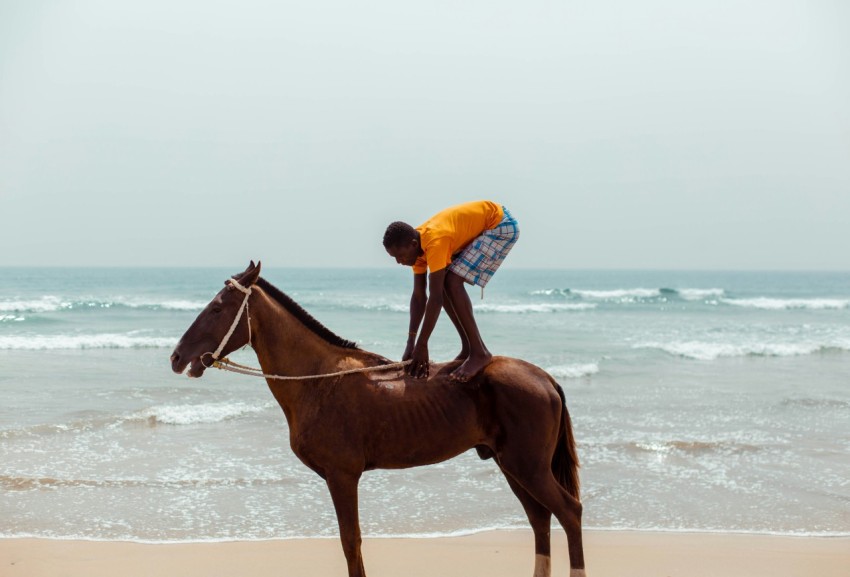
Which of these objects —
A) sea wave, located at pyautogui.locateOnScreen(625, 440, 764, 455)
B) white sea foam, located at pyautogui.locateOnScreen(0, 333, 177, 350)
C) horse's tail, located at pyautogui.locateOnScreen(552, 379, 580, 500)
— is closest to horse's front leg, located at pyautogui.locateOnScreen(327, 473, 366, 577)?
horse's tail, located at pyautogui.locateOnScreen(552, 379, 580, 500)

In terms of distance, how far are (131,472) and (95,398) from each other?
4498 millimetres

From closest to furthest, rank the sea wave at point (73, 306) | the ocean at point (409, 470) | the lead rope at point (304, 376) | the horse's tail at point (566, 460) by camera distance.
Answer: the lead rope at point (304, 376), the horse's tail at point (566, 460), the ocean at point (409, 470), the sea wave at point (73, 306)

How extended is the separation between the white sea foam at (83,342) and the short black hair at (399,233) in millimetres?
16939

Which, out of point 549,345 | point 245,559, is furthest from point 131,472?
point 549,345

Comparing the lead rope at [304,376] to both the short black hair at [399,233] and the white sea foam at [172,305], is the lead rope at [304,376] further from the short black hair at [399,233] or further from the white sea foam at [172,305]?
the white sea foam at [172,305]

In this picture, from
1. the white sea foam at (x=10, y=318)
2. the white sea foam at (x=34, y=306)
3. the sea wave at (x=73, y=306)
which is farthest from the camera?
the sea wave at (x=73, y=306)

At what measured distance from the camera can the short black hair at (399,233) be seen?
12.5 feet

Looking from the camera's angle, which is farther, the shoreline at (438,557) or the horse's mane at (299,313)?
the shoreline at (438,557)

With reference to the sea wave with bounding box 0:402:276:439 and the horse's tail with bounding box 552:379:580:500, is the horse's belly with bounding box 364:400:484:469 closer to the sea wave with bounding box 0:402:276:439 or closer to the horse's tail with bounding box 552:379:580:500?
the horse's tail with bounding box 552:379:580:500

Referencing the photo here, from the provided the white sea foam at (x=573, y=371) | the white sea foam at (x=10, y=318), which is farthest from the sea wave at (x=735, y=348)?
the white sea foam at (x=10, y=318)

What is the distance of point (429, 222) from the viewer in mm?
3959

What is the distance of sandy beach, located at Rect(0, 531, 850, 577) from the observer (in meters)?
5.21

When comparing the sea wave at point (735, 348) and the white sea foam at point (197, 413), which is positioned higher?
the white sea foam at point (197, 413)

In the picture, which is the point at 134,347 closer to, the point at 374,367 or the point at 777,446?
the point at 777,446
